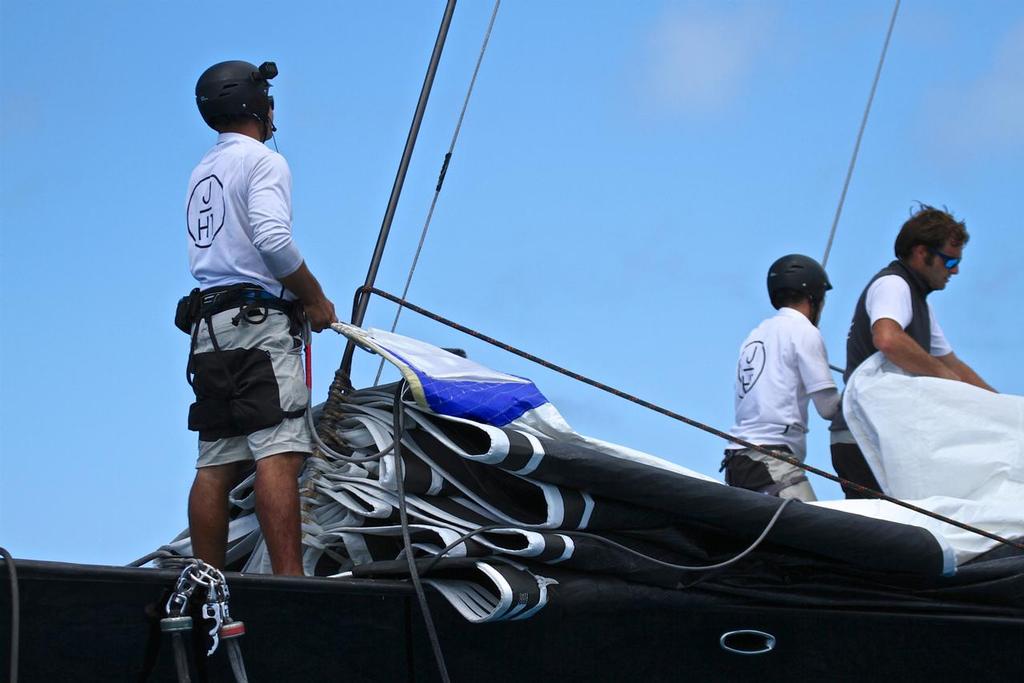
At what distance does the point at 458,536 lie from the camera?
2.77 meters

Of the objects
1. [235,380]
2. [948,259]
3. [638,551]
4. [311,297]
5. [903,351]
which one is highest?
[948,259]

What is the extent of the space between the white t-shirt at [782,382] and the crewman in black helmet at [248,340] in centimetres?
180

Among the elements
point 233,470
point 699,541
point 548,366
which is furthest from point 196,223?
point 699,541

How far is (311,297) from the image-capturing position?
10.6 feet

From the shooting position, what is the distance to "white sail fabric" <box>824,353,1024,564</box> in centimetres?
350

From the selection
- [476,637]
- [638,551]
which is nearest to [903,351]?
[638,551]

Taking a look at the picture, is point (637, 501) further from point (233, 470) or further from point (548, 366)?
point (233, 470)

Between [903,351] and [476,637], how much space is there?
1.71 metres

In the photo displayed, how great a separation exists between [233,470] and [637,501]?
0.98 metres

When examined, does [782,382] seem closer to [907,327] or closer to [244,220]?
[907,327]

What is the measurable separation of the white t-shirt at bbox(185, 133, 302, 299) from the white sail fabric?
157 centimetres

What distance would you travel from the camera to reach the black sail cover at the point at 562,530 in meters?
2.76

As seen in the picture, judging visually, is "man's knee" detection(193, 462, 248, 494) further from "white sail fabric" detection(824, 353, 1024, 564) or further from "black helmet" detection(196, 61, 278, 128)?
"white sail fabric" detection(824, 353, 1024, 564)

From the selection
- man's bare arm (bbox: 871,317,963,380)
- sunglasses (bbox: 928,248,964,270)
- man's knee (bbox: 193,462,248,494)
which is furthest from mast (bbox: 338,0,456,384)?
sunglasses (bbox: 928,248,964,270)
